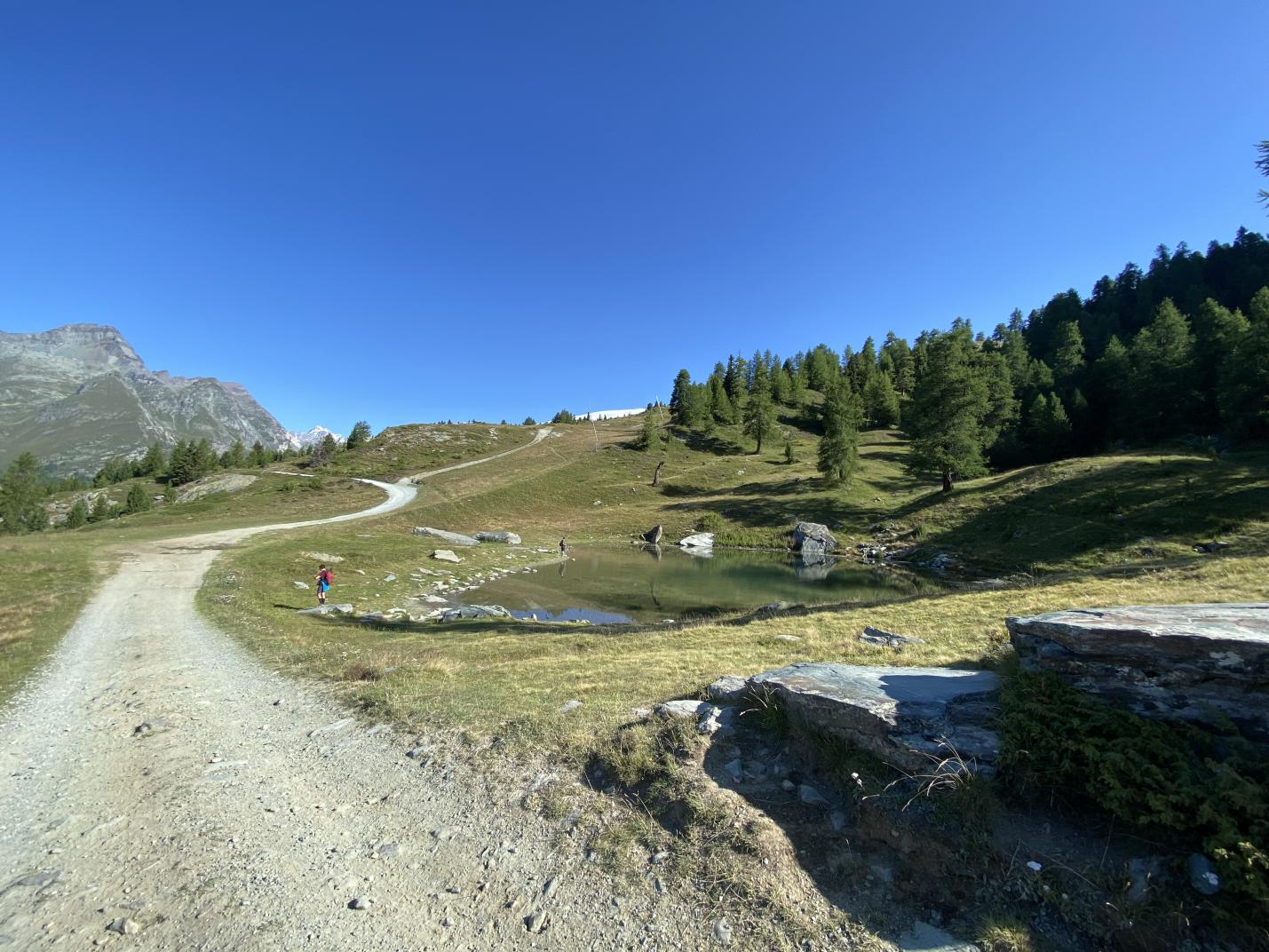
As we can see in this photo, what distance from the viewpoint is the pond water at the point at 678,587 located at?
1107 inches

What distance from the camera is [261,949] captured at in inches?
185

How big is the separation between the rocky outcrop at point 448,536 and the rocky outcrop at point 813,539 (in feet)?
108

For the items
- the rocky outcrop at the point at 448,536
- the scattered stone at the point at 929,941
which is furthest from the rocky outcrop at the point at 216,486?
the scattered stone at the point at 929,941

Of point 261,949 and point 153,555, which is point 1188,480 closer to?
point 261,949

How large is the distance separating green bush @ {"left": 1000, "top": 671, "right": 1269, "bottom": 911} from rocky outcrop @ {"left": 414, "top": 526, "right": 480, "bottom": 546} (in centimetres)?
4707

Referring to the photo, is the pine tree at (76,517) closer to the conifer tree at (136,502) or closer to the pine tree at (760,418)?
the conifer tree at (136,502)

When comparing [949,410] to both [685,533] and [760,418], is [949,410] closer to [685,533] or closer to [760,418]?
[685,533]

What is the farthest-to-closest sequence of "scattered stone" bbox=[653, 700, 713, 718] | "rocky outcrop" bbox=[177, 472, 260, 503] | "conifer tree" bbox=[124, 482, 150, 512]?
"conifer tree" bbox=[124, 482, 150, 512] → "rocky outcrop" bbox=[177, 472, 260, 503] → "scattered stone" bbox=[653, 700, 713, 718]

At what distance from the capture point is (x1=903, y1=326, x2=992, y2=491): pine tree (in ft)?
167

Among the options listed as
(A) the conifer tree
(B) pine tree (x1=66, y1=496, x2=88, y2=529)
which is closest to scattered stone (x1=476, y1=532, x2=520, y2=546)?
(A) the conifer tree

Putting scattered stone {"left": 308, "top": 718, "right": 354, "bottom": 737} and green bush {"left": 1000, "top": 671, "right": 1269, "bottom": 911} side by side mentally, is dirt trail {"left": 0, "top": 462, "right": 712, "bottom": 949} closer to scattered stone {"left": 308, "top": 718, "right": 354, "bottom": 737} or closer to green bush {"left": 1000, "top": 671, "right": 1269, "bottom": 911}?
scattered stone {"left": 308, "top": 718, "right": 354, "bottom": 737}

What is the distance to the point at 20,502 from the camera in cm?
7262

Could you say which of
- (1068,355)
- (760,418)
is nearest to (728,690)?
(760,418)

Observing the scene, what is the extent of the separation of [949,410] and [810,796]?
2171 inches
